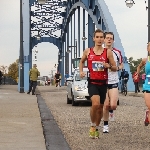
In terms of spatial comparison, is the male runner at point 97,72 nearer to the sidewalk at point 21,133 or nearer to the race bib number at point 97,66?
Answer: the race bib number at point 97,66

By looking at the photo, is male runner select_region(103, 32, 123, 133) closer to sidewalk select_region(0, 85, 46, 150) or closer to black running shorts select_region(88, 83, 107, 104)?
black running shorts select_region(88, 83, 107, 104)

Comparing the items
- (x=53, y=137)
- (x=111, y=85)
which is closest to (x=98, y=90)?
(x=111, y=85)

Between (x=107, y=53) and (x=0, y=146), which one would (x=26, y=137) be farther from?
(x=107, y=53)

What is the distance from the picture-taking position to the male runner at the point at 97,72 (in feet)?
30.0

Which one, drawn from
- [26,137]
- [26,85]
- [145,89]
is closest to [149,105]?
[145,89]

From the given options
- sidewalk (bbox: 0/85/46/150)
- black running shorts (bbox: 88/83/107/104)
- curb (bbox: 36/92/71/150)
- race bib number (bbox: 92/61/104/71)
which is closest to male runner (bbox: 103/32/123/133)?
black running shorts (bbox: 88/83/107/104)

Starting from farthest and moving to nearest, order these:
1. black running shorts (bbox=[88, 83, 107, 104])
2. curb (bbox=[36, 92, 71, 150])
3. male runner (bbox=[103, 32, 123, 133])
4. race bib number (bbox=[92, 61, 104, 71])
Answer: male runner (bbox=[103, 32, 123, 133])
black running shorts (bbox=[88, 83, 107, 104])
race bib number (bbox=[92, 61, 104, 71])
curb (bbox=[36, 92, 71, 150])

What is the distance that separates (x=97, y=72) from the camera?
361 inches

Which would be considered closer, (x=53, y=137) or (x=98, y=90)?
(x=53, y=137)

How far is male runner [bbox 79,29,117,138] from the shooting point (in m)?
9.15

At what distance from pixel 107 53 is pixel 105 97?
755 millimetres

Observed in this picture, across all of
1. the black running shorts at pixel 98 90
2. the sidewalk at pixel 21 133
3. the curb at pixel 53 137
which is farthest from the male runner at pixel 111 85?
the sidewalk at pixel 21 133

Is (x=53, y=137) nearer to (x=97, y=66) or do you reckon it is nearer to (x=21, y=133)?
(x=21, y=133)

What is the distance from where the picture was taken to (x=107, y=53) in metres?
9.24
